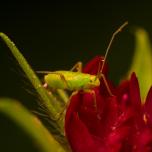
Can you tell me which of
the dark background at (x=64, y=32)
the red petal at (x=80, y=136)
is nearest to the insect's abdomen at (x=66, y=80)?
the red petal at (x=80, y=136)

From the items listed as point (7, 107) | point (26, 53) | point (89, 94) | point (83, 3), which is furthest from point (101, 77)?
point (83, 3)

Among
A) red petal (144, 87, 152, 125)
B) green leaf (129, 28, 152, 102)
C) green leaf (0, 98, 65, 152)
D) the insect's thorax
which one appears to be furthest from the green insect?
green leaf (129, 28, 152, 102)

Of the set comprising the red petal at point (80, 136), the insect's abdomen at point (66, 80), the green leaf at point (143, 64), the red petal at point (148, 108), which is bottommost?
the green leaf at point (143, 64)

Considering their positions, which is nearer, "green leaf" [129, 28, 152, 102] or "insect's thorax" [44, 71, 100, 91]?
"insect's thorax" [44, 71, 100, 91]

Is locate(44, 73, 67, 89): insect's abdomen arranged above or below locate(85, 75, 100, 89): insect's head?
above

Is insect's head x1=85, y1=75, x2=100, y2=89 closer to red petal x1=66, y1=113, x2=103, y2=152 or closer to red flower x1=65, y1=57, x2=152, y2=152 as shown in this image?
red flower x1=65, y1=57, x2=152, y2=152

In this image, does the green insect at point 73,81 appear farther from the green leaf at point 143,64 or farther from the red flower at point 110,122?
the green leaf at point 143,64
